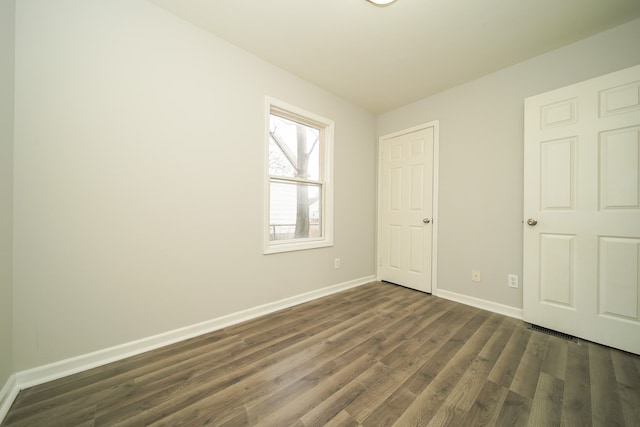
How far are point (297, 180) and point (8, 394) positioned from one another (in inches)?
94.4

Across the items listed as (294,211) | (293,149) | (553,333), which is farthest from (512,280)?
(293,149)

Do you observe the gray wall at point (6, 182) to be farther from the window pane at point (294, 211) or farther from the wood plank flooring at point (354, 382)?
the window pane at point (294, 211)

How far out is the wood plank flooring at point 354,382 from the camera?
43.8 inches

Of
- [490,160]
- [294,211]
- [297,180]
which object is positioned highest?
[490,160]

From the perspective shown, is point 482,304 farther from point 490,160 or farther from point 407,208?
point 490,160

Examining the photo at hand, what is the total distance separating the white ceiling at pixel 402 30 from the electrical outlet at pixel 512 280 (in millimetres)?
2115

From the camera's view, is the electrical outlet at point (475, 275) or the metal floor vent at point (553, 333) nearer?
the metal floor vent at point (553, 333)

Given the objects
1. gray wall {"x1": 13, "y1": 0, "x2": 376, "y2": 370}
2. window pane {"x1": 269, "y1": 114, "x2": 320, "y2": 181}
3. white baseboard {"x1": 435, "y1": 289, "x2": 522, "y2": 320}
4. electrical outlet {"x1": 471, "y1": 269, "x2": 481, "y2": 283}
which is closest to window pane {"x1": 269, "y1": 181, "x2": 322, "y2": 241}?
window pane {"x1": 269, "y1": 114, "x2": 320, "y2": 181}

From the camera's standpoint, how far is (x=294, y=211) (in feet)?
8.79

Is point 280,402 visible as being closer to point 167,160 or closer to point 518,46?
point 167,160

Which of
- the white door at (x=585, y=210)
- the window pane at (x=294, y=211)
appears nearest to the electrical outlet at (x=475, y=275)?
the white door at (x=585, y=210)

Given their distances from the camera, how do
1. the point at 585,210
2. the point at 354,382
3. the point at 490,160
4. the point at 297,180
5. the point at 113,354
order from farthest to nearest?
1. the point at 297,180
2. the point at 490,160
3. the point at 585,210
4. the point at 113,354
5. the point at 354,382

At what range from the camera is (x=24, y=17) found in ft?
4.17

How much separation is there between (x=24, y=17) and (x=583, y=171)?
12.9 feet
